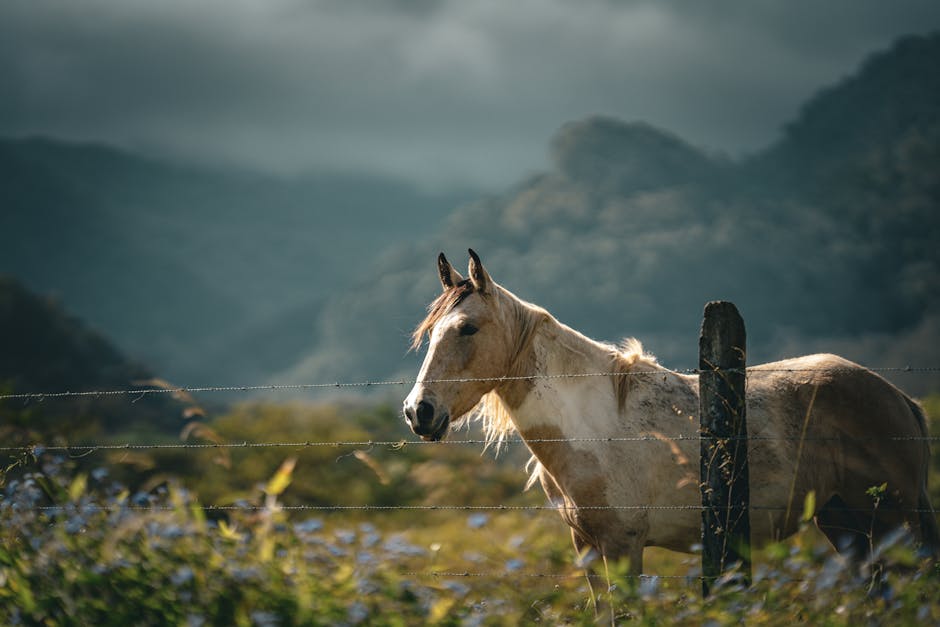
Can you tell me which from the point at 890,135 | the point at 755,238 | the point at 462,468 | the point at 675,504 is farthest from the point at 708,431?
the point at 890,135

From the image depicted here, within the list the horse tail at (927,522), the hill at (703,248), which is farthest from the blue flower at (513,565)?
the hill at (703,248)

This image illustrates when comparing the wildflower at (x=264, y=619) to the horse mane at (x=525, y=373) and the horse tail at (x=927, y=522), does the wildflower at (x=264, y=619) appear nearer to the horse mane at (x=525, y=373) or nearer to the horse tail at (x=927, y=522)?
the horse mane at (x=525, y=373)

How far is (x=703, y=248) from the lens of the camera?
16550 cm

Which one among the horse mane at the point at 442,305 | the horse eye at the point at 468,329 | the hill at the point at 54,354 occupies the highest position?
the hill at the point at 54,354

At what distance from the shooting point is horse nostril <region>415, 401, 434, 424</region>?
439cm

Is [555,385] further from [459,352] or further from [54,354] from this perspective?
[54,354]

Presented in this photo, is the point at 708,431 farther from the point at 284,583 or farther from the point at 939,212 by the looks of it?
the point at 939,212

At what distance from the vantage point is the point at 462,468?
18.4 m

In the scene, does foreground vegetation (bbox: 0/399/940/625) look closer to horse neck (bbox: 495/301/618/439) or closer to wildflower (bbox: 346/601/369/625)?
wildflower (bbox: 346/601/369/625)

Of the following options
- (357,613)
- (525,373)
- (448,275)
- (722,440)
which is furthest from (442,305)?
(357,613)

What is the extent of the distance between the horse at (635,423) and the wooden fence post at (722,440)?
20.2 inches

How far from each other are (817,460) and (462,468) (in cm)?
1380

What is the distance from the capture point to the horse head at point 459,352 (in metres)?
4.49

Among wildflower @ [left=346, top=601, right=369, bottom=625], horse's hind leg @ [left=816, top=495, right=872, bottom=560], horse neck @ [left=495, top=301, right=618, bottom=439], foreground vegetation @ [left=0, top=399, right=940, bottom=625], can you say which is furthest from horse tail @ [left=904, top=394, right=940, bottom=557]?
wildflower @ [left=346, top=601, right=369, bottom=625]
